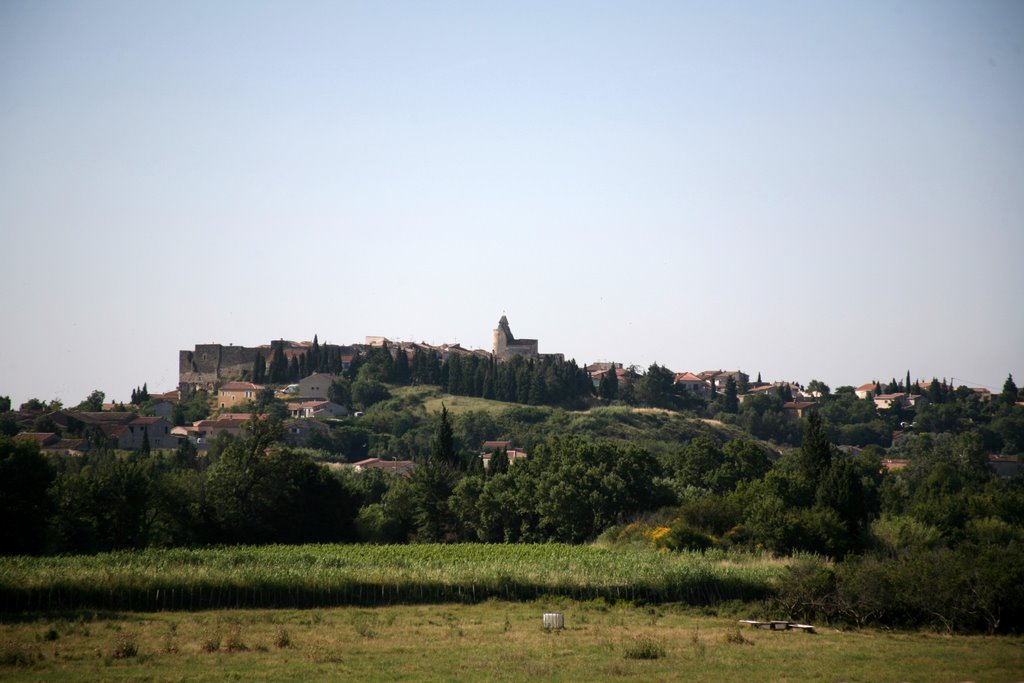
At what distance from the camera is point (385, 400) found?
127 metres

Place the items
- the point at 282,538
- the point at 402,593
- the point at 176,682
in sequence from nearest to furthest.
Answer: the point at 176,682
the point at 402,593
the point at 282,538

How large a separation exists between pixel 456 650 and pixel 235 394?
10636cm

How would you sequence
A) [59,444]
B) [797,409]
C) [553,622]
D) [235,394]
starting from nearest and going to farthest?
1. [553,622]
2. [59,444]
3. [235,394]
4. [797,409]

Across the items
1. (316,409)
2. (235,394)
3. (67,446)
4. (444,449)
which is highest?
(235,394)

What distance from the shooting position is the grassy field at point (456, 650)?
2352 centimetres

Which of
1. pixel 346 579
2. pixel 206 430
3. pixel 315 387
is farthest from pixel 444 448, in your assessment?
pixel 315 387

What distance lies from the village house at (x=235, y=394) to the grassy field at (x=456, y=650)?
97.5 m

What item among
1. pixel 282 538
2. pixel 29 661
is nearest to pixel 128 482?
pixel 282 538

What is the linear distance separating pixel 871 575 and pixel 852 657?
7.39 metres

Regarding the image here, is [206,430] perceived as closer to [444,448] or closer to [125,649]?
[444,448]

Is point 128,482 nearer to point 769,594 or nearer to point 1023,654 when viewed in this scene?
point 769,594

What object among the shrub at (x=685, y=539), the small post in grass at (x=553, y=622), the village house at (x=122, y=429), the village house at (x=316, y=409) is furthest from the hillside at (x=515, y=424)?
the small post in grass at (x=553, y=622)

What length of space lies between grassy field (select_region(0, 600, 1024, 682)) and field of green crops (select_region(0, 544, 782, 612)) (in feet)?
5.63

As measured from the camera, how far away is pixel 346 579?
36469mm
